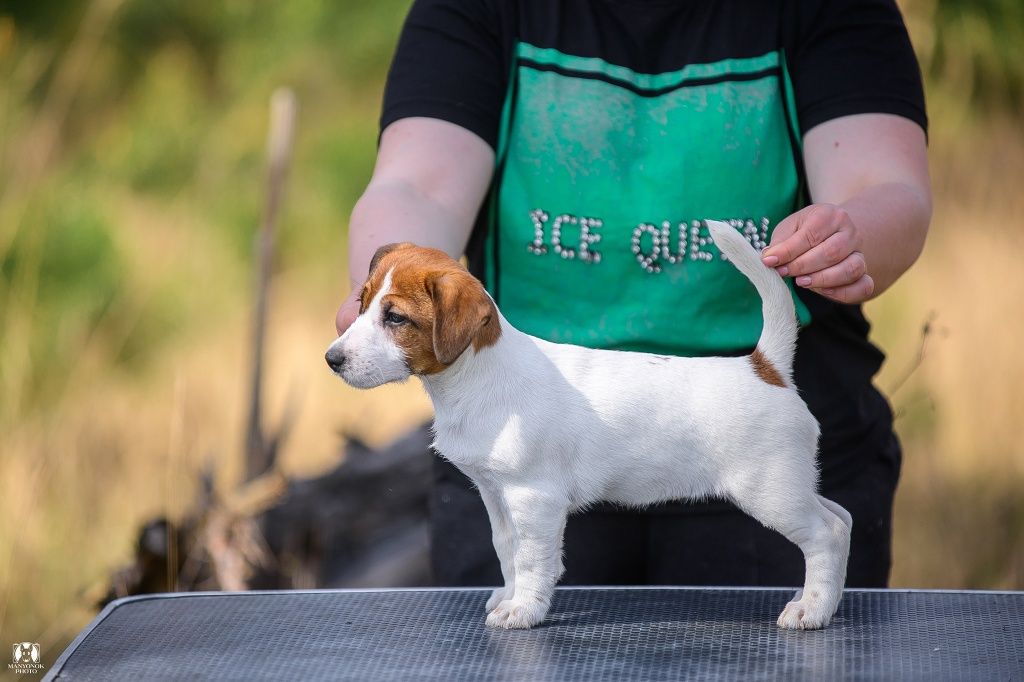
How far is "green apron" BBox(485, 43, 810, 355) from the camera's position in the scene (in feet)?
6.68

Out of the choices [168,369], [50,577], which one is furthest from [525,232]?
[168,369]

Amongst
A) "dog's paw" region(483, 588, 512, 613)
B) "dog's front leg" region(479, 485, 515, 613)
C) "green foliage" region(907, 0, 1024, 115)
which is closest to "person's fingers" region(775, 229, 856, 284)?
"dog's front leg" region(479, 485, 515, 613)

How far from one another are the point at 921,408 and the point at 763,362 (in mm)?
2859

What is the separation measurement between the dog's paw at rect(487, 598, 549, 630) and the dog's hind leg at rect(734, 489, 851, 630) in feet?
1.06

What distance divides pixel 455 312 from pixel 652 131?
A: 70cm

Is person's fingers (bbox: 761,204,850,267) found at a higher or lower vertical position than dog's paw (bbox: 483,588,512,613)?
higher

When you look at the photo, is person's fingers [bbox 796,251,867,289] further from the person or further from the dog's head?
the dog's head

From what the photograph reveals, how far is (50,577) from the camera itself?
3633mm

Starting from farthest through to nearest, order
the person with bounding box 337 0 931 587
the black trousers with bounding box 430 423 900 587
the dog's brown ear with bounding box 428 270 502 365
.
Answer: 1. the black trousers with bounding box 430 423 900 587
2. the person with bounding box 337 0 931 587
3. the dog's brown ear with bounding box 428 270 502 365

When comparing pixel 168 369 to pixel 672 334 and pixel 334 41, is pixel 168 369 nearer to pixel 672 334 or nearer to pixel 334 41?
pixel 334 41

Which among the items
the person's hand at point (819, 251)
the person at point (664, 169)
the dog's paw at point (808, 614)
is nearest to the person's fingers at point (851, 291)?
the person's hand at point (819, 251)

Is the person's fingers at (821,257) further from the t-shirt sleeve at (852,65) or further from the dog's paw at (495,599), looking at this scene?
the dog's paw at (495,599)

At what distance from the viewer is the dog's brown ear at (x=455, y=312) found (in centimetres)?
155
